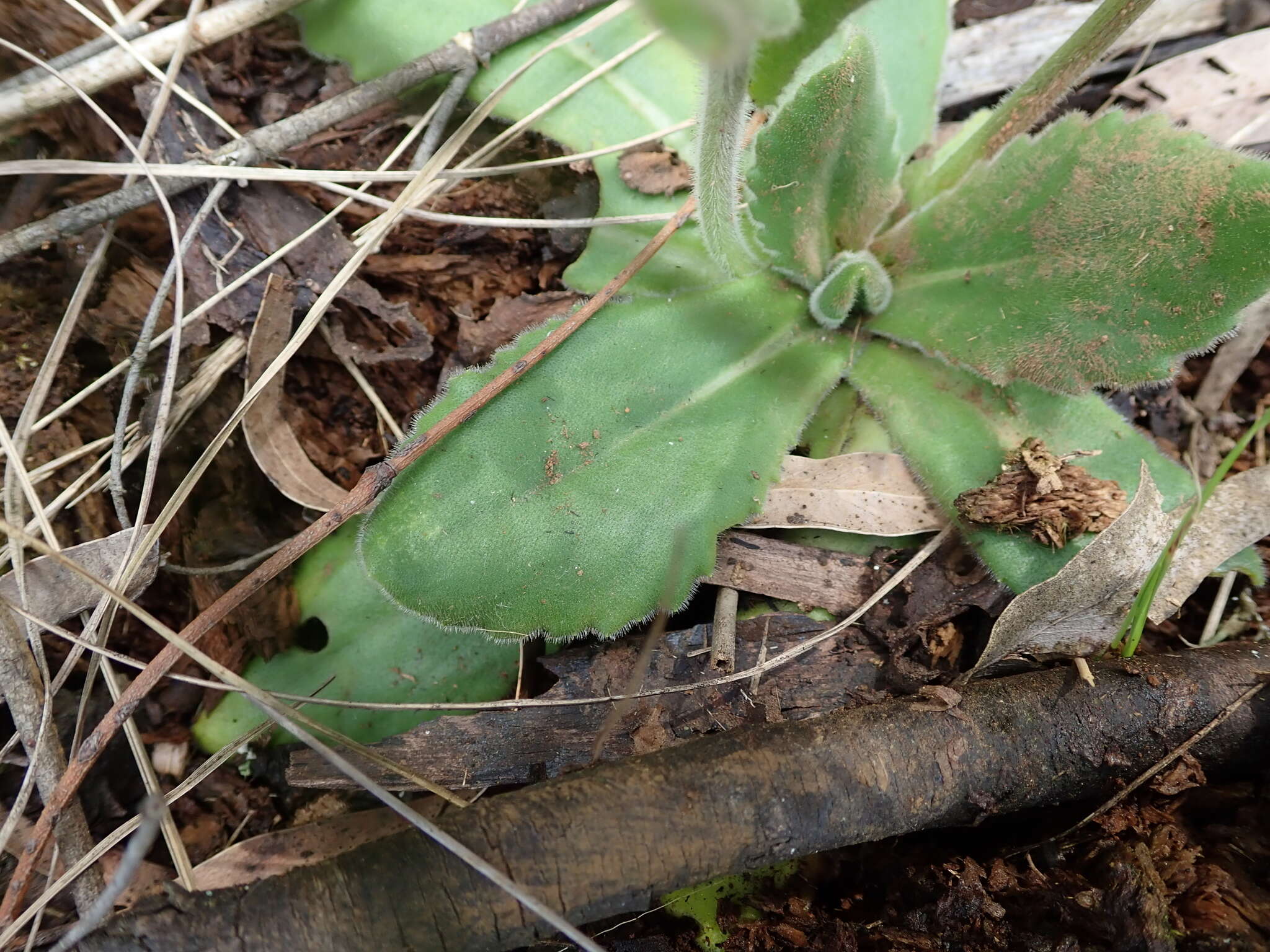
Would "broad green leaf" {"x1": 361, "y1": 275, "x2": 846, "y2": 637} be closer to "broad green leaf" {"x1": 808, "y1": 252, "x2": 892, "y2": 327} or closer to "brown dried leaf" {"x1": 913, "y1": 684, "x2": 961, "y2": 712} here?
"broad green leaf" {"x1": 808, "y1": 252, "x2": 892, "y2": 327}

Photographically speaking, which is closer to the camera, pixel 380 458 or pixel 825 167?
pixel 825 167

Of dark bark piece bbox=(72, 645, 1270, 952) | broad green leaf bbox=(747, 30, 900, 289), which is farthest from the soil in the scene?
broad green leaf bbox=(747, 30, 900, 289)

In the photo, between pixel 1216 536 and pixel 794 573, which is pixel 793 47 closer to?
pixel 794 573

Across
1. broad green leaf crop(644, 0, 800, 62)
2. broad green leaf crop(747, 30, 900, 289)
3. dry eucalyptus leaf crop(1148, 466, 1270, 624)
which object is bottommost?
dry eucalyptus leaf crop(1148, 466, 1270, 624)

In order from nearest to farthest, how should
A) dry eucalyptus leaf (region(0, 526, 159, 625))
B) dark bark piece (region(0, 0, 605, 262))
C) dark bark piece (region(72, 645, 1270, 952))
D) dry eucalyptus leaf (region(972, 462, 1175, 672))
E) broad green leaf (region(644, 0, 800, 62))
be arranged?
1. broad green leaf (region(644, 0, 800, 62))
2. dark bark piece (region(72, 645, 1270, 952))
3. dry eucalyptus leaf (region(972, 462, 1175, 672))
4. dry eucalyptus leaf (region(0, 526, 159, 625))
5. dark bark piece (region(0, 0, 605, 262))

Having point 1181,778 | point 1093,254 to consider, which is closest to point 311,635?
point 1181,778

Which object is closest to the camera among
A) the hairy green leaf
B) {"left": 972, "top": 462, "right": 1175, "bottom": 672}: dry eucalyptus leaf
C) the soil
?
the soil
